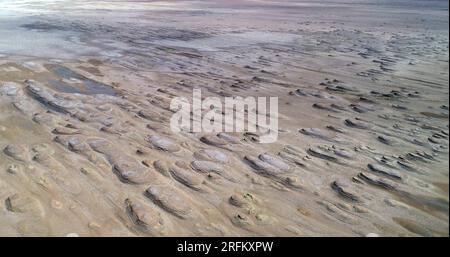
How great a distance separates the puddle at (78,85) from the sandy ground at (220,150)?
0.19 feet

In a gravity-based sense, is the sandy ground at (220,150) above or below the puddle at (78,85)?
below

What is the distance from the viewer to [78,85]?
26.0 ft

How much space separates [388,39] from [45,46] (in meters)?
12.6

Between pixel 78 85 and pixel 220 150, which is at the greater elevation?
pixel 78 85

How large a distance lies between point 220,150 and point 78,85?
14.3 feet

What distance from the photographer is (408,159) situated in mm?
4930

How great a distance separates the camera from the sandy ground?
3.71 m

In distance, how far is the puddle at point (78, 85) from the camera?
751cm

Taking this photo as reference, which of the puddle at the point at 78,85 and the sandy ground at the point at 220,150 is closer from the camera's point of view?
the sandy ground at the point at 220,150

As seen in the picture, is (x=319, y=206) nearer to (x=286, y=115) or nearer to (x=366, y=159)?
(x=366, y=159)

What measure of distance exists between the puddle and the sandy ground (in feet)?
0.19

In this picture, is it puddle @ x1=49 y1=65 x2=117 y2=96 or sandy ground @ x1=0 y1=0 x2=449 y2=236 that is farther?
puddle @ x1=49 y1=65 x2=117 y2=96

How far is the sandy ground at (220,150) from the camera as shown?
12.2 feet
